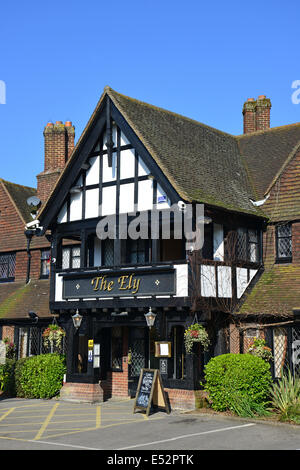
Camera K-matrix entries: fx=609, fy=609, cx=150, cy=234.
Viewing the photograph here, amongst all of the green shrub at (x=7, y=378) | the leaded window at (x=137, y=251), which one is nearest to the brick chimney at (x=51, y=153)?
the leaded window at (x=137, y=251)

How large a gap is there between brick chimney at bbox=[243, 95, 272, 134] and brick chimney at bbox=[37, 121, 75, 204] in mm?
8195

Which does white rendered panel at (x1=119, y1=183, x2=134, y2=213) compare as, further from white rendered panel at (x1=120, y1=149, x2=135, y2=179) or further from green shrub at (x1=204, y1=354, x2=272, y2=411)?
green shrub at (x1=204, y1=354, x2=272, y2=411)

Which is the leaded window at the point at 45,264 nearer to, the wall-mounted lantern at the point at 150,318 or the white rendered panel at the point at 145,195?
the white rendered panel at the point at 145,195

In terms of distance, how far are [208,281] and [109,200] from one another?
4.47 m

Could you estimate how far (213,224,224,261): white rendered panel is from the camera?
19.2 metres

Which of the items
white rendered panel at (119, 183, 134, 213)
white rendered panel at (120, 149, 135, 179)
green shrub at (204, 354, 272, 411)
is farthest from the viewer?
white rendered panel at (120, 149, 135, 179)

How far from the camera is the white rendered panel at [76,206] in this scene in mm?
21141

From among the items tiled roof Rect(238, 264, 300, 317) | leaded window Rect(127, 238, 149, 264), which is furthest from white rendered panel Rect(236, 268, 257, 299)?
leaded window Rect(127, 238, 149, 264)

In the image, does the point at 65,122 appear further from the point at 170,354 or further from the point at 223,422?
the point at 223,422

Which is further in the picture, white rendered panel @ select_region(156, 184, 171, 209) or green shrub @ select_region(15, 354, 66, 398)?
green shrub @ select_region(15, 354, 66, 398)

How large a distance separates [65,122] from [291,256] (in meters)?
13.5
